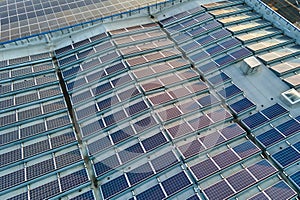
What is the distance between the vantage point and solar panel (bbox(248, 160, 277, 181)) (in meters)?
25.0

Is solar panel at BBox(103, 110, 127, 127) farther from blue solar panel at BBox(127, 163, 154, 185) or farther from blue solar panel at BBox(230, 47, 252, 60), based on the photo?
blue solar panel at BBox(230, 47, 252, 60)

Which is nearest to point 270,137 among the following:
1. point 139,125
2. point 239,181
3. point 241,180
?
point 241,180

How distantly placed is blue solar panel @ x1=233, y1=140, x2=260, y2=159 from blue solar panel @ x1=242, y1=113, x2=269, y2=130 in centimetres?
252

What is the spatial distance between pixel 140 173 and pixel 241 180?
11194 millimetres

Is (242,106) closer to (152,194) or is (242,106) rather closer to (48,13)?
(152,194)

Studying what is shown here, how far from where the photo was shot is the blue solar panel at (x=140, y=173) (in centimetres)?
2466

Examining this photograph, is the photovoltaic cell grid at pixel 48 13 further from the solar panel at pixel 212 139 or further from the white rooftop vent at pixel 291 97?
the white rooftop vent at pixel 291 97

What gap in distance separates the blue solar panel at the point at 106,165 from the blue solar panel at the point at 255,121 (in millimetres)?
17209

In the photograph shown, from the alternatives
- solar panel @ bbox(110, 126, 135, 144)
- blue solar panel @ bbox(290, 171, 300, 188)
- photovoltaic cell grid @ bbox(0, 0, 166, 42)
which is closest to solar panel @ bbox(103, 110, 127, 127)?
solar panel @ bbox(110, 126, 135, 144)

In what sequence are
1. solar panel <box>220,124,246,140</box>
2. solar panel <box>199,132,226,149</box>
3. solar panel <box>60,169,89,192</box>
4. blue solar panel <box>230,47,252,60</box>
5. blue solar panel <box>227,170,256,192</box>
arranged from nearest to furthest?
blue solar panel <box>227,170,256,192</box>
solar panel <box>60,169,89,192</box>
solar panel <box>199,132,226,149</box>
solar panel <box>220,124,246,140</box>
blue solar panel <box>230,47,252,60</box>

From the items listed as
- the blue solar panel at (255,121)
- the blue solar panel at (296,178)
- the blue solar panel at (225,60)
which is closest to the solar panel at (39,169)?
the blue solar panel at (255,121)

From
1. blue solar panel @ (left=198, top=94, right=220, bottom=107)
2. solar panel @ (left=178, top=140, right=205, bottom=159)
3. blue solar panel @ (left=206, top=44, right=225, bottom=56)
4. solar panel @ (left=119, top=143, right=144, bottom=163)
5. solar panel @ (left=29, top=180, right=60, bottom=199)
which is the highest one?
blue solar panel @ (left=206, top=44, right=225, bottom=56)

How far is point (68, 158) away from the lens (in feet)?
86.9

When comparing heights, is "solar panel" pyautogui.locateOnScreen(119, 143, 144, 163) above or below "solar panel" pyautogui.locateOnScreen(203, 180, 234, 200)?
above
